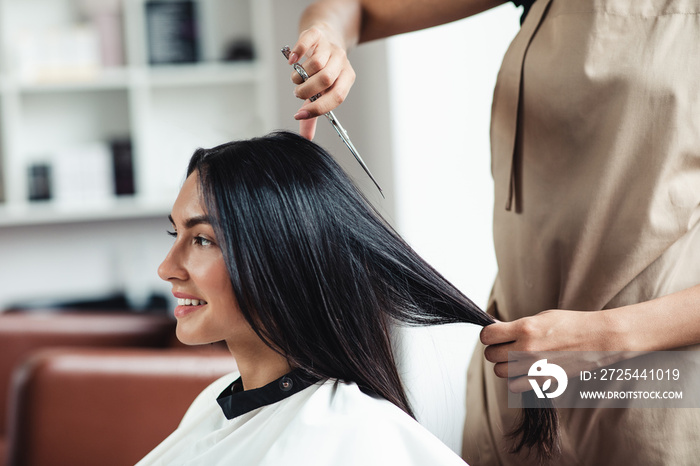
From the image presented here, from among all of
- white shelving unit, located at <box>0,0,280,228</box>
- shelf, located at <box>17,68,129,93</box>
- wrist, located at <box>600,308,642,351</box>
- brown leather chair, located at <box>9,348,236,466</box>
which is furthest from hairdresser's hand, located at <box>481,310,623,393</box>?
shelf, located at <box>17,68,129,93</box>

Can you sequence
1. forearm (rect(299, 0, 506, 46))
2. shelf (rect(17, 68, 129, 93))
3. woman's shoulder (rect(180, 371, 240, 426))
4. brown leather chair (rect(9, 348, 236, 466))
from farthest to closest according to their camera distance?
shelf (rect(17, 68, 129, 93)) → brown leather chair (rect(9, 348, 236, 466)) → woman's shoulder (rect(180, 371, 240, 426)) → forearm (rect(299, 0, 506, 46))

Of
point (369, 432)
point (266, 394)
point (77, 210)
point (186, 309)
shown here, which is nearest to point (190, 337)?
point (186, 309)

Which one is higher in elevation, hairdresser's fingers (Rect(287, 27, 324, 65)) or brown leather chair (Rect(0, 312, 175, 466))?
hairdresser's fingers (Rect(287, 27, 324, 65))

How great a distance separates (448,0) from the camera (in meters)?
1.09

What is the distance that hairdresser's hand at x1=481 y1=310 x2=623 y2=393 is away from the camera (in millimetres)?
823

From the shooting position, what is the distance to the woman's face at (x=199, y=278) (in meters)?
0.93

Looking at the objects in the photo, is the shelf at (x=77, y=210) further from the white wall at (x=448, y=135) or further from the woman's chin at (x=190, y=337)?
the woman's chin at (x=190, y=337)

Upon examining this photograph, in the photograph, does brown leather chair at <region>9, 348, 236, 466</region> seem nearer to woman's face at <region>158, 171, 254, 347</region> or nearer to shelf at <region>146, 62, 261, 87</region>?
woman's face at <region>158, 171, 254, 347</region>

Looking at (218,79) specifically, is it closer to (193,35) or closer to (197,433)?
(193,35)

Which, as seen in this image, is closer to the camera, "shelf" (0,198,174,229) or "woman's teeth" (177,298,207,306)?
"woman's teeth" (177,298,207,306)

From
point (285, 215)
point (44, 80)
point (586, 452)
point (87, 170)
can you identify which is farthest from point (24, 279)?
point (586, 452)

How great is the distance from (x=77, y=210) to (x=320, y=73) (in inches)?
96.2

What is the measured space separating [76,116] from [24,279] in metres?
0.85

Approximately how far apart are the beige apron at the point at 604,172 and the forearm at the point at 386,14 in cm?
13
